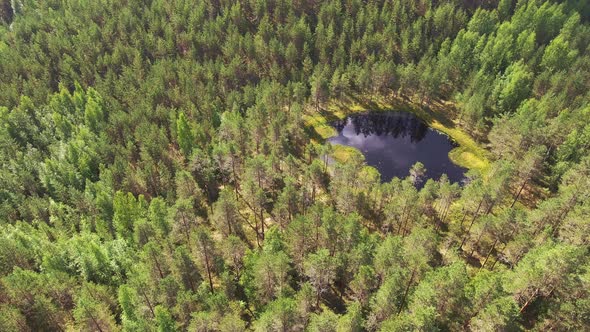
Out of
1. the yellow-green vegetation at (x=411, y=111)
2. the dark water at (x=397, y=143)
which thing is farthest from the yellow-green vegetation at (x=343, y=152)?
the dark water at (x=397, y=143)

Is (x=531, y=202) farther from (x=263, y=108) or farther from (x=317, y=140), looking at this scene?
(x=263, y=108)

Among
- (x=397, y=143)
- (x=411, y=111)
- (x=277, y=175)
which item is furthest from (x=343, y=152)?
(x=411, y=111)

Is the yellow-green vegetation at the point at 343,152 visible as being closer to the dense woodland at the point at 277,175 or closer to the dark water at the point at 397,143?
the dark water at the point at 397,143

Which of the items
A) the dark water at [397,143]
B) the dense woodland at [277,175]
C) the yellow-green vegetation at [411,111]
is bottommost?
the dark water at [397,143]

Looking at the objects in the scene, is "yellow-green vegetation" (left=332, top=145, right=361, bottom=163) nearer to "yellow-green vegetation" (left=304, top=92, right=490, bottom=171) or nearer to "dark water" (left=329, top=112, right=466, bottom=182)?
"yellow-green vegetation" (left=304, top=92, right=490, bottom=171)

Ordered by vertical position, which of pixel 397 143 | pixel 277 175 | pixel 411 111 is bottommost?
pixel 397 143

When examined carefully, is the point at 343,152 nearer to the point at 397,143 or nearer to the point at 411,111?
the point at 397,143
